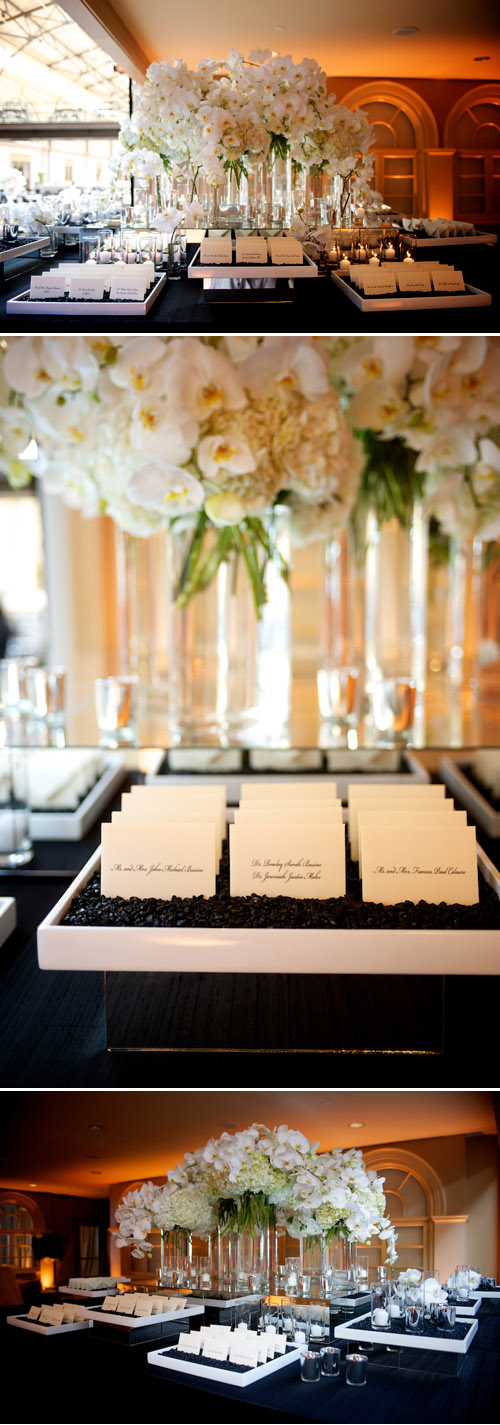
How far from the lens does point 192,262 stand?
128 centimetres

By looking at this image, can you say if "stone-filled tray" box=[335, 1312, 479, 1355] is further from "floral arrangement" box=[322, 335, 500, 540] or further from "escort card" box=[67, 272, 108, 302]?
"floral arrangement" box=[322, 335, 500, 540]

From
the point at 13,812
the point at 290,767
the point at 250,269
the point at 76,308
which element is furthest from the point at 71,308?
the point at 290,767

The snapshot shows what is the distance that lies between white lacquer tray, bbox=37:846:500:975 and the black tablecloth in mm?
646

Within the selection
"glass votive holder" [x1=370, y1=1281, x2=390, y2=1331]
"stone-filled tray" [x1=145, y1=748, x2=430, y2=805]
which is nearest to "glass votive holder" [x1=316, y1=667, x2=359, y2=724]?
"stone-filled tray" [x1=145, y1=748, x2=430, y2=805]

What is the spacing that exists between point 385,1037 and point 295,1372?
0.42m

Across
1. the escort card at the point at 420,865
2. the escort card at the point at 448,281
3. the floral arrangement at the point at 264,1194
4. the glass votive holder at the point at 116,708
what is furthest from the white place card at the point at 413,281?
the glass votive holder at the point at 116,708

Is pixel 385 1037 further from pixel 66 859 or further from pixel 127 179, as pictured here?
pixel 127 179

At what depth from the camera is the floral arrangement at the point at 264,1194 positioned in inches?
57.6

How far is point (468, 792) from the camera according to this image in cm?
196

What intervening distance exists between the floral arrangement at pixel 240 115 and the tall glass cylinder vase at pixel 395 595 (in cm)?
105

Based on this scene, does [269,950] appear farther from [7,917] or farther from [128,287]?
[128,287]

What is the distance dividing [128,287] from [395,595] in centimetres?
120

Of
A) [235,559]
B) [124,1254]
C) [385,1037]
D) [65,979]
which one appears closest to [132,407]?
[235,559]

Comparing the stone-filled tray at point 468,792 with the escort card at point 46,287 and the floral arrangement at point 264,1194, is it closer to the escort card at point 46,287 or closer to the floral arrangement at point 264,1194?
the floral arrangement at point 264,1194
